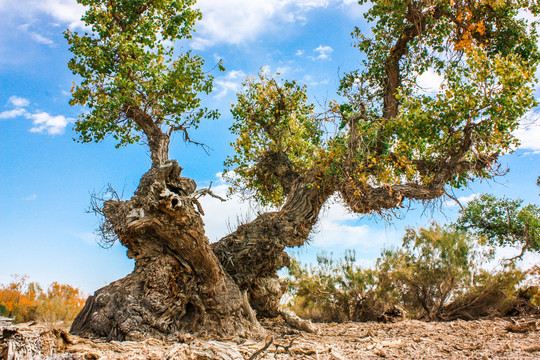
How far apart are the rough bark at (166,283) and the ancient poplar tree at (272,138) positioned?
0.08ft

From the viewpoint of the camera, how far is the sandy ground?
16.8 ft

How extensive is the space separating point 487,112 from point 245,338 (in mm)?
6576

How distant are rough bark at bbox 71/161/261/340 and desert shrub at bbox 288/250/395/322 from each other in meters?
3.64

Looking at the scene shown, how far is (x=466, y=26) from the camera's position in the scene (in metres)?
9.41

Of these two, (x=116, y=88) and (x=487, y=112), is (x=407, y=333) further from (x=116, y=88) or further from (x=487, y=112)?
(x=116, y=88)

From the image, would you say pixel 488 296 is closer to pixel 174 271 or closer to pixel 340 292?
pixel 340 292

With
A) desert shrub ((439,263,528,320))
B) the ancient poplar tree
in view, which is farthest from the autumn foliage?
desert shrub ((439,263,528,320))

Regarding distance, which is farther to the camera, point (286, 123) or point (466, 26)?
point (286, 123)

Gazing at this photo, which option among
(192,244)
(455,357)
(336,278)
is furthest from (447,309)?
(192,244)

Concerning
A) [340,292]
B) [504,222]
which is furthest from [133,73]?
[504,222]

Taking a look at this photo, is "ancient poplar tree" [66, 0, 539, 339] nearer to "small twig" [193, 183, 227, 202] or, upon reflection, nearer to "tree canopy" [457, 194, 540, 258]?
"small twig" [193, 183, 227, 202]

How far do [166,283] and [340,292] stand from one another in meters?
5.72

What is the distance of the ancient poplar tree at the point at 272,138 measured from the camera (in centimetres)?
786

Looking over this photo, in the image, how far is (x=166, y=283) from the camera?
25.6ft
